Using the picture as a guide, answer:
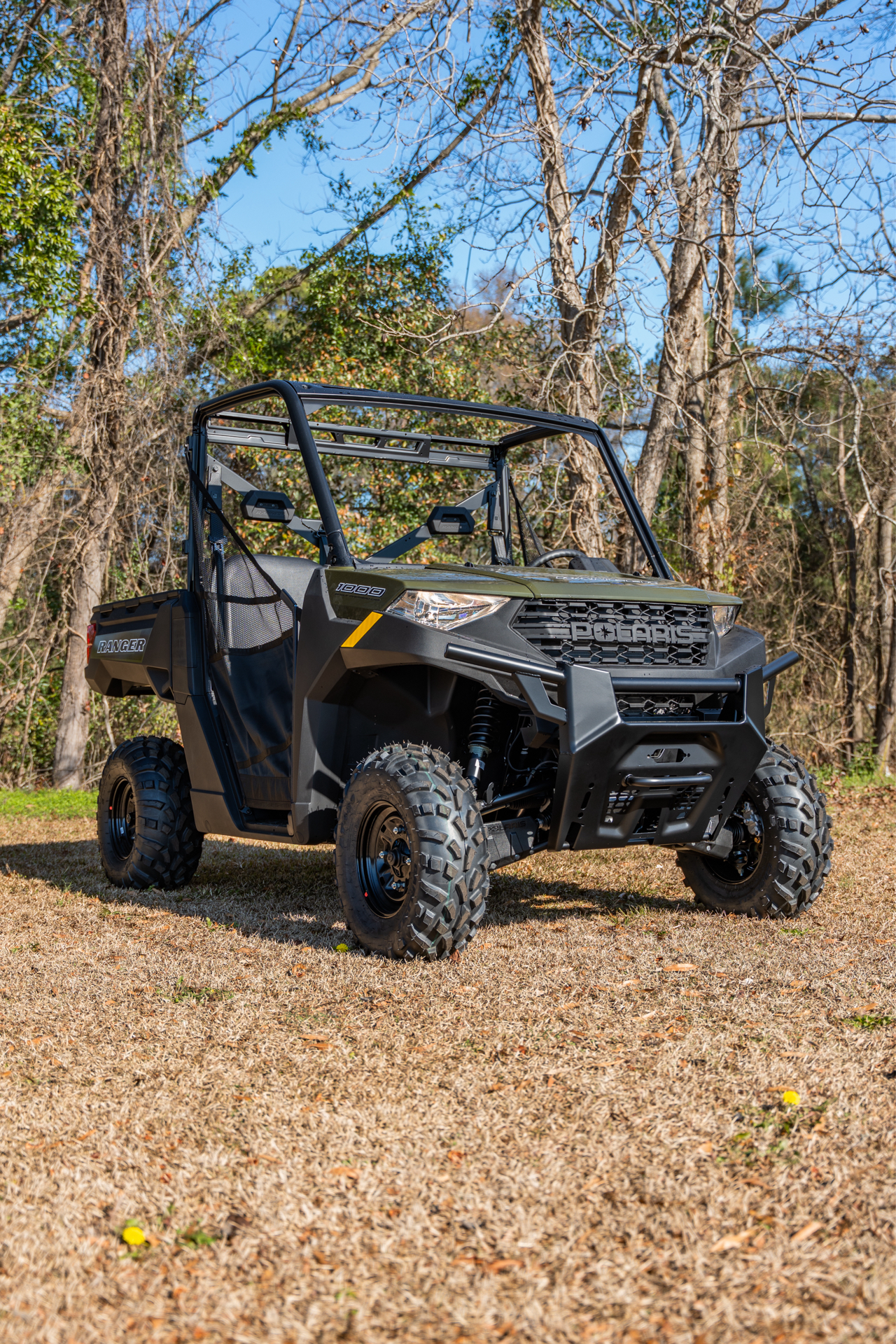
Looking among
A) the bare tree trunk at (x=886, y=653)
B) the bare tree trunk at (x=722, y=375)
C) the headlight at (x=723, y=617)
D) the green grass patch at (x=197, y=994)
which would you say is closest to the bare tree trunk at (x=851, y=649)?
the bare tree trunk at (x=886, y=653)

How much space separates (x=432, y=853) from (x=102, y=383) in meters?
10.3

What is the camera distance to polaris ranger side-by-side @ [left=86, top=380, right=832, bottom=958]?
164 inches

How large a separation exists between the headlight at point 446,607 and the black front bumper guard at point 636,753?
160 millimetres

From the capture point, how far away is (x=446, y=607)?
4.22 m

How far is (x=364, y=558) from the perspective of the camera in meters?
5.20

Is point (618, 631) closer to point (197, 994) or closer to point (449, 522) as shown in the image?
point (449, 522)

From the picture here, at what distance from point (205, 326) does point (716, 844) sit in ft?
36.8

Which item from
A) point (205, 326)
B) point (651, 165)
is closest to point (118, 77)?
point (205, 326)

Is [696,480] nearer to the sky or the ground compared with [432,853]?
nearer to the sky

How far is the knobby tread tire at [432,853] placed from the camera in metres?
4.09

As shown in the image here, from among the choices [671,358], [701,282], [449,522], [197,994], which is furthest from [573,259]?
[197,994]

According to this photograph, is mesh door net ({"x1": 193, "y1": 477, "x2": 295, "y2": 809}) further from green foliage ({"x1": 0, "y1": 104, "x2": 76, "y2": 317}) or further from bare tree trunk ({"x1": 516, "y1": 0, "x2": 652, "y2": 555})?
green foliage ({"x1": 0, "y1": 104, "x2": 76, "y2": 317})

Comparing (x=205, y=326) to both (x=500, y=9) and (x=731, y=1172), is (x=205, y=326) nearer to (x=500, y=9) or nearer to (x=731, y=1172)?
(x=500, y=9)

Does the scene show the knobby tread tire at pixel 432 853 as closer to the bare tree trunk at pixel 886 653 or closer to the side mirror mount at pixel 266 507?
the side mirror mount at pixel 266 507
